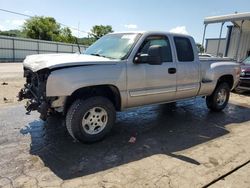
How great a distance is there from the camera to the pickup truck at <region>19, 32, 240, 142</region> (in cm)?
416

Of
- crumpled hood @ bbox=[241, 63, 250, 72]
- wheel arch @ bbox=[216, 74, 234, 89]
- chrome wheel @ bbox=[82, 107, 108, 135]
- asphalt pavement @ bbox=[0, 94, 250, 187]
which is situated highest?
crumpled hood @ bbox=[241, 63, 250, 72]

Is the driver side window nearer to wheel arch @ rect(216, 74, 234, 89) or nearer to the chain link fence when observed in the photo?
wheel arch @ rect(216, 74, 234, 89)

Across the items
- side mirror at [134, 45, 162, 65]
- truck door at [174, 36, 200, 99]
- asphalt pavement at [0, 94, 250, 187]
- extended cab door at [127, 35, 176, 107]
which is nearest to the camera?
asphalt pavement at [0, 94, 250, 187]

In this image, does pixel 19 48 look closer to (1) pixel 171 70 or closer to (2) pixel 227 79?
(2) pixel 227 79

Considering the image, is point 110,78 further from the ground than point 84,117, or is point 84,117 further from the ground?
point 110,78

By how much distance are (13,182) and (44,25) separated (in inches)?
2204

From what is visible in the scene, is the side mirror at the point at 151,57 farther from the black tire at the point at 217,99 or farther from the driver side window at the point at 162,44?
the black tire at the point at 217,99

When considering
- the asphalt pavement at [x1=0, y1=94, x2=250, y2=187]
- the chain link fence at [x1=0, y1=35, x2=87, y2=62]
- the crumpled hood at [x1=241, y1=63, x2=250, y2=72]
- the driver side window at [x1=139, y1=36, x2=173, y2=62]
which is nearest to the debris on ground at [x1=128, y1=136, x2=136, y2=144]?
the asphalt pavement at [x1=0, y1=94, x2=250, y2=187]

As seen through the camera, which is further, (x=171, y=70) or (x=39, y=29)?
(x=39, y=29)

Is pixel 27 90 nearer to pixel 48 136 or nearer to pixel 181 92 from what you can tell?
pixel 48 136

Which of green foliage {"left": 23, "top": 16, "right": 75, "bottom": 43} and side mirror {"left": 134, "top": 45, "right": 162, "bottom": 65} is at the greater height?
green foliage {"left": 23, "top": 16, "right": 75, "bottom": 43}

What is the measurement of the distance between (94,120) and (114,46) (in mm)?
1594

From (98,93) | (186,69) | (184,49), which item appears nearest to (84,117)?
(98,93)

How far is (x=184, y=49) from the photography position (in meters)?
5.98
